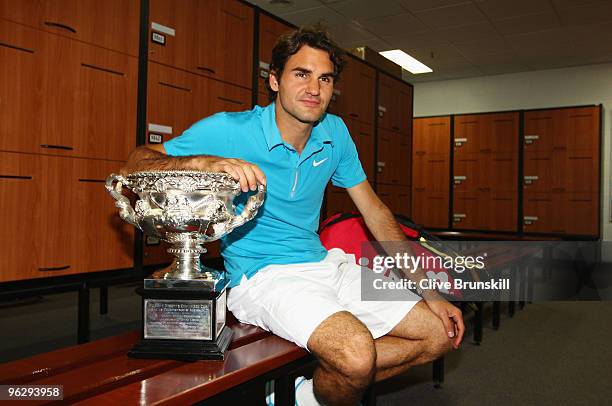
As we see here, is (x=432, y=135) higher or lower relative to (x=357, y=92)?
higher

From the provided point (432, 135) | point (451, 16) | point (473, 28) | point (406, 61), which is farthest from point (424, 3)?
point (432, 135)

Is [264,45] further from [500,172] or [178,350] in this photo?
[500,172]

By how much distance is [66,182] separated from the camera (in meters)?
2.10

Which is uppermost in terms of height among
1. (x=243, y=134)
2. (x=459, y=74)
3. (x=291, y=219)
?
(x=459, y=74)

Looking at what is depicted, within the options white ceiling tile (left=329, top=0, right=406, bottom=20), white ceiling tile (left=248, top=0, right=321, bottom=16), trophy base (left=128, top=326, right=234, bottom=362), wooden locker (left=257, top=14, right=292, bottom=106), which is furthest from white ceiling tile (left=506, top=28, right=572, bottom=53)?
trophy base (left=128, top=326, right=234, bottom=362)

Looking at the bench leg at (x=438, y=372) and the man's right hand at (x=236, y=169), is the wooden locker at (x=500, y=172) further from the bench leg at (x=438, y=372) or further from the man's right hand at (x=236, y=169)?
the man's right hand at (x=236, y=169)

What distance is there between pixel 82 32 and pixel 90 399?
1.81 metres

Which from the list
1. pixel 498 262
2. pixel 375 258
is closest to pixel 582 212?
pixel 498 262

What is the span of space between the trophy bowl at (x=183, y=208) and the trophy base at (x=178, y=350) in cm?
13

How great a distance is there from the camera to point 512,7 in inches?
187

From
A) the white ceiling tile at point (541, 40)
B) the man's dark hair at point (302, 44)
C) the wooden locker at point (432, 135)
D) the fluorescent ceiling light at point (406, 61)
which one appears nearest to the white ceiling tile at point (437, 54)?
the fluorescent ceiling light at point (406, 61)

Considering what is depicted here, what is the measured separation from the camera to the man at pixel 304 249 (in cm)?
113

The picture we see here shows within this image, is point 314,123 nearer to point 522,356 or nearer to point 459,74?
point 522,356

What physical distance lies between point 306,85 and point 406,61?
18.8ft
